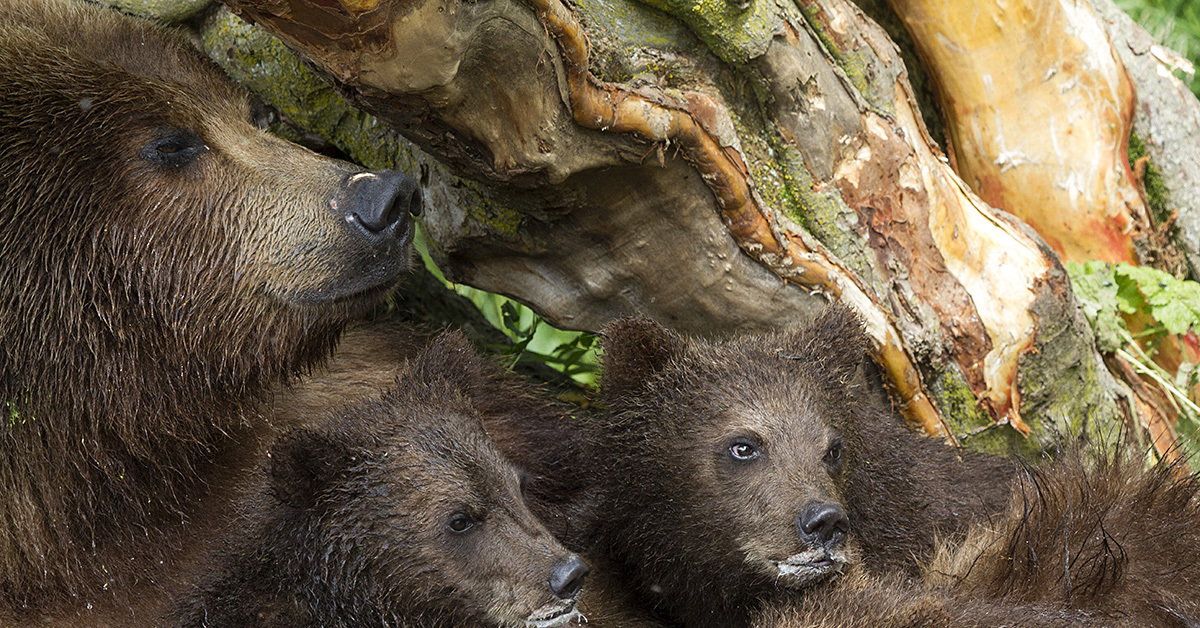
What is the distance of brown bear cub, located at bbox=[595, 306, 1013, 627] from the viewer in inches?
151

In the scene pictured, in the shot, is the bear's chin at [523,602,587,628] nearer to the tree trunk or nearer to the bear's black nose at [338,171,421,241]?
the bear's black nose at [338,171,421,241]

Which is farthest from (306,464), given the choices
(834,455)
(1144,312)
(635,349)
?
(1144,312)

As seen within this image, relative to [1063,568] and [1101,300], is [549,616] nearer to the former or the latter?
[1063,568]

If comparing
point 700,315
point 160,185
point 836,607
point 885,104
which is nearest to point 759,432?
point 836,607

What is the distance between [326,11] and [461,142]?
0.85m

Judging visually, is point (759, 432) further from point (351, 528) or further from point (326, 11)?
point (326, 11)

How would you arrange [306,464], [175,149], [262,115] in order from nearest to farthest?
[175,149] → [306,464] → [262,115]

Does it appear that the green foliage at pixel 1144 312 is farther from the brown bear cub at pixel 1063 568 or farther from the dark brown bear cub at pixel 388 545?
the dark brown bear cub at pixel 388 545

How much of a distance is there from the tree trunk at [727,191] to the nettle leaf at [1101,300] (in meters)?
0.36

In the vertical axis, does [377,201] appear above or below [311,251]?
above

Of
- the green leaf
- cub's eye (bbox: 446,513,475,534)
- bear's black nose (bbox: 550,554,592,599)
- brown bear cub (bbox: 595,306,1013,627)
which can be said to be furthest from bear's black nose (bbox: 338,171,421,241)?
the green leaf

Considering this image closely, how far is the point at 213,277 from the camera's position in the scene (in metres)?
3.61

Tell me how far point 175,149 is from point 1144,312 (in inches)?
196

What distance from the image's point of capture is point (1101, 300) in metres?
6.01
